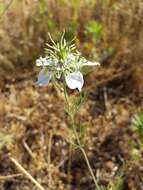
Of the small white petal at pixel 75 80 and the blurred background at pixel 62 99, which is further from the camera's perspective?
the blurred background at pixel 62 99

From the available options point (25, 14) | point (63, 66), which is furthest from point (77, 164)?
point (25, 14)

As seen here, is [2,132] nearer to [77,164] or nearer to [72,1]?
[77,164]

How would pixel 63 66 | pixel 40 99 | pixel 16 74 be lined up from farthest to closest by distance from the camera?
pixel 16 74 → pixel 40 99 → pixel 63 66

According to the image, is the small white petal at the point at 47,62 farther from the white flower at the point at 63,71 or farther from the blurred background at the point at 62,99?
the blurred background at the point at 62,99

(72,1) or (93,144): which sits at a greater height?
(72,1)

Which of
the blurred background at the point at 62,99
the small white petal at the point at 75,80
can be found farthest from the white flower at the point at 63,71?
the blurred background at the point at 62,99

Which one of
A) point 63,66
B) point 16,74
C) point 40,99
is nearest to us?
point 63,66
